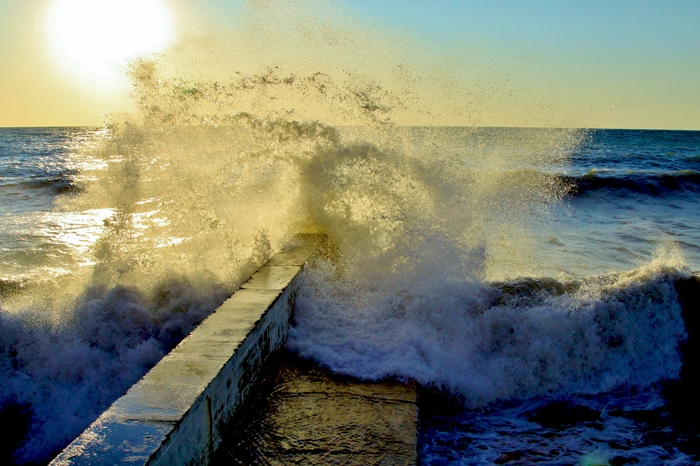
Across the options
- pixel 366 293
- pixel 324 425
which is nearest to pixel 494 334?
pixel 366 293

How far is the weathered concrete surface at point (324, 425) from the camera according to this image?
2.31 meters

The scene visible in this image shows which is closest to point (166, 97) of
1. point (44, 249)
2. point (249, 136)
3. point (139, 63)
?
point (139, 63)

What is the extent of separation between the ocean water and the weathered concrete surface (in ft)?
0.79

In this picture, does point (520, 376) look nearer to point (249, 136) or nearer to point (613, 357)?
point (613, 357)

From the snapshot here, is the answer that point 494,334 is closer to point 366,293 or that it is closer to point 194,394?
point 366,293

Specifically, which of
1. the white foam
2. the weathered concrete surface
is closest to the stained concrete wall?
the weathered concrete surface

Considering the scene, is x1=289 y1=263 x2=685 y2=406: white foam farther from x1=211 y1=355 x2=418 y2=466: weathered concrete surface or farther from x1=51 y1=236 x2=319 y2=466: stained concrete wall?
x1=51 y1=236 x2=319 y2=466: stained concrete wall

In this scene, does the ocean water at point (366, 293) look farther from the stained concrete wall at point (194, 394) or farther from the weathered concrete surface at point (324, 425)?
the stained concrete wall at point (194, 394)

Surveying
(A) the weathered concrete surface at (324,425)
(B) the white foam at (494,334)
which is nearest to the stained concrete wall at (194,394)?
(A) the weathered concrete surface at (324,425)

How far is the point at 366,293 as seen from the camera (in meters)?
4.22

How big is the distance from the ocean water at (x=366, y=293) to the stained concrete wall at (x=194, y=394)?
0.54 meters

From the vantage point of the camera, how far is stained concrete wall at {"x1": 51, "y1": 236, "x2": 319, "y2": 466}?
1778 mm

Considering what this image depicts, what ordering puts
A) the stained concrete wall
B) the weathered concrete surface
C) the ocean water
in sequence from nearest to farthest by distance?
the stained concrete wall, the weathered concrete surface, the ocean water

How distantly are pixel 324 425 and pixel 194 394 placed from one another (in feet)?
2.65
